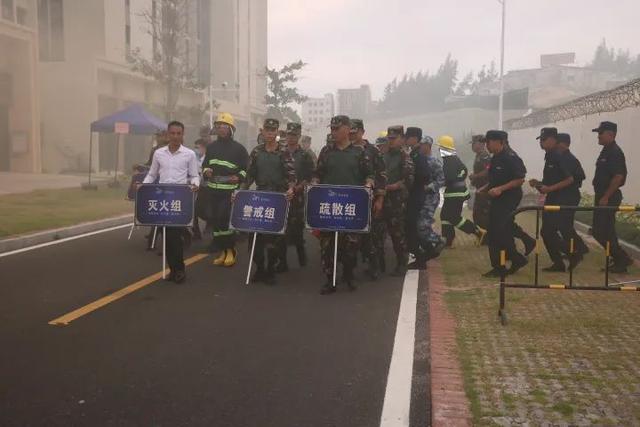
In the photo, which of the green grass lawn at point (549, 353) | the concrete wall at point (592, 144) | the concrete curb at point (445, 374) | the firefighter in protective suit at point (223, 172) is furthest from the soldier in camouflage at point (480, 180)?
the concrete wall at point (592, 144)

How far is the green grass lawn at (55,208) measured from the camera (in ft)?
39.3

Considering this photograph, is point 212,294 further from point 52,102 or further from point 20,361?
point 52,102

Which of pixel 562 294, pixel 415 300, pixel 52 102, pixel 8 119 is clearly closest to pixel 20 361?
pixel 415 300

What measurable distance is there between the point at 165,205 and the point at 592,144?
1399 centimetres

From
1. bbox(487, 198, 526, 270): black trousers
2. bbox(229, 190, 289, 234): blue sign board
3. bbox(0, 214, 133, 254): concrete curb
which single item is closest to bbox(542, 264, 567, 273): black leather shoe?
bbox(487, 198, 526, 270): black trousers

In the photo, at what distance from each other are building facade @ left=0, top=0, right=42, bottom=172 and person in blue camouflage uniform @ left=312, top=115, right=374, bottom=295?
2392cm

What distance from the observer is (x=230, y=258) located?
28.5ft

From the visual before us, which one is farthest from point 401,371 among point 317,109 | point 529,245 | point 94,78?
point 317,109

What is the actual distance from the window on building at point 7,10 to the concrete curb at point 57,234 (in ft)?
57.0

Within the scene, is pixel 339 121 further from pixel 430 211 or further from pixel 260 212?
pixel 430 211

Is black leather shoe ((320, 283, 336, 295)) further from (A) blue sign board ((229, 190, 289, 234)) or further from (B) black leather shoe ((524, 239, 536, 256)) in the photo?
(B) black leather shoe ((524, 239, 536, 256))

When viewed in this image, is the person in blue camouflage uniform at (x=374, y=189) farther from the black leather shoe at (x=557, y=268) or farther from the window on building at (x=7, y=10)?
the window on building at (x=7, y=10)

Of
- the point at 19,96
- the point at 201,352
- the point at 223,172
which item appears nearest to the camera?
the point at 201,352

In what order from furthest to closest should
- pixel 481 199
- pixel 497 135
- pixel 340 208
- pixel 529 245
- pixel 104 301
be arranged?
pixel 481 199 → pixel 529 245 → pixel 497 135 → pixel 340 208 → pixel 104 301
